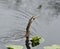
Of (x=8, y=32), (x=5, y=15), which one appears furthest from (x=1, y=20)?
(x=8, y=32)

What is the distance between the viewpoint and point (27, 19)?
2754 mm

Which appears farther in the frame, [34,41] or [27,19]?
[27,19]

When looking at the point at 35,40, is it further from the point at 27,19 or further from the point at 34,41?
the point at 27,19

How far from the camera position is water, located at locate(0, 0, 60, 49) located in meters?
2.43

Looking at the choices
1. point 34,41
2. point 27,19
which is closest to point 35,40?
point 34,41

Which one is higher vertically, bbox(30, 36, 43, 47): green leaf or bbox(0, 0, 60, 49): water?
bbox(0, 0, 60, 49): water

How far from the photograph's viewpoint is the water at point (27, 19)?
95.5 inches

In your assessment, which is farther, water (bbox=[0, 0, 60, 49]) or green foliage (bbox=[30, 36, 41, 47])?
water (bbox=[0, 0, 60, 49])

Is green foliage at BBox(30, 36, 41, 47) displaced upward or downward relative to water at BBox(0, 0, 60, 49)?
downward

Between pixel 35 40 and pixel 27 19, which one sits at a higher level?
pixel 27 19

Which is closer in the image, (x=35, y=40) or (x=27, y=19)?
(x=35, y=40)

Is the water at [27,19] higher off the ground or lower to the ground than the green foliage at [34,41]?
higher

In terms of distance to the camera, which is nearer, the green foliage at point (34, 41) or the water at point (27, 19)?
the green foliage at point (34, 41)

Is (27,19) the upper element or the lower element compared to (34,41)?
upper
